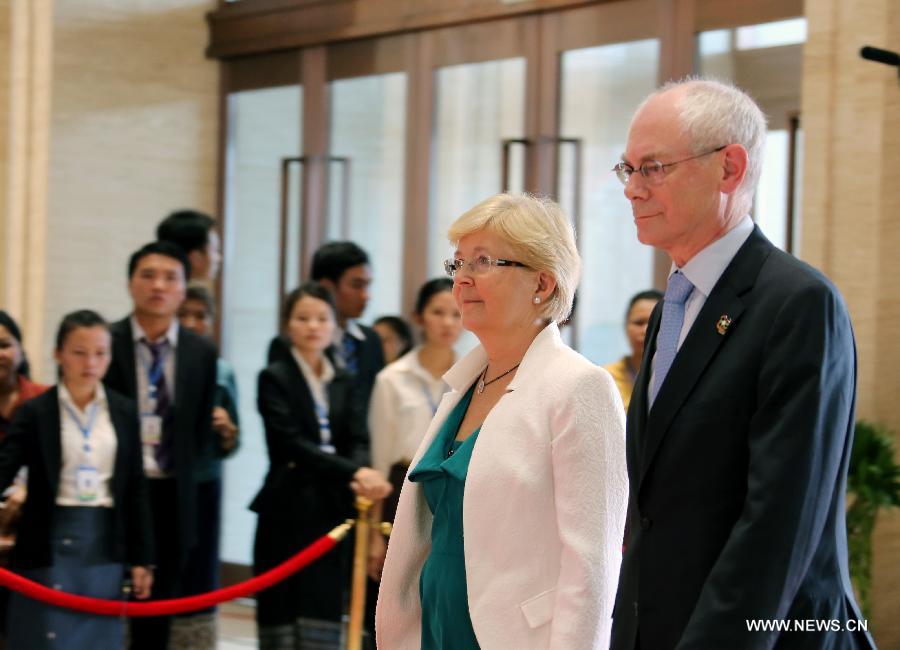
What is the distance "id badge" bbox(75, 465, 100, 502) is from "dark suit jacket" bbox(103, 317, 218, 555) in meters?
Result: 0.51

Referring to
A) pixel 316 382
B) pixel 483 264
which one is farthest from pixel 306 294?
pixel 483 264

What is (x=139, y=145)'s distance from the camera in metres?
10.3

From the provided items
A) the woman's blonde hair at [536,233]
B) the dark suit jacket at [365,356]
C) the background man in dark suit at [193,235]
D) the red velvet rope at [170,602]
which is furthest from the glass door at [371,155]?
the woman's blonde hair at [536,233]

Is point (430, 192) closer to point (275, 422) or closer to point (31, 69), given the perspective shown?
point (31, 69)

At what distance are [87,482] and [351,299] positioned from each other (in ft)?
6.46

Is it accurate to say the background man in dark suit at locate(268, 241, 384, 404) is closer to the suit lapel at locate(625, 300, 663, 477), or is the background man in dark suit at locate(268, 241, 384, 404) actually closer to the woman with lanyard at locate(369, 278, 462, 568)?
the woman with lanyard at locate(369, 278, 462, 568)

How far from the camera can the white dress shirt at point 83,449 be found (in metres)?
5.43

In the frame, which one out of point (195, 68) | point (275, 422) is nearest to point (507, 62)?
point (195, 68)

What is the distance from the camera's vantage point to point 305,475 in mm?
6008

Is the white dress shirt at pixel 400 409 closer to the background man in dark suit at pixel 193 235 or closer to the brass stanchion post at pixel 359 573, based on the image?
the brass stanchion post at pixel 359 573

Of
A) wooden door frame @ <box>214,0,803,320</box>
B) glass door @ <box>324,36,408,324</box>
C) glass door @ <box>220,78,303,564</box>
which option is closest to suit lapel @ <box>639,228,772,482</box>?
wooden door frame @ <box>214,0,803,320</box>

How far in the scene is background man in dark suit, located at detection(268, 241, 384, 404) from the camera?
666cm

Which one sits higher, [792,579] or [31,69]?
[31,69]

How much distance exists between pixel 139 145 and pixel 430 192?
2422mm
